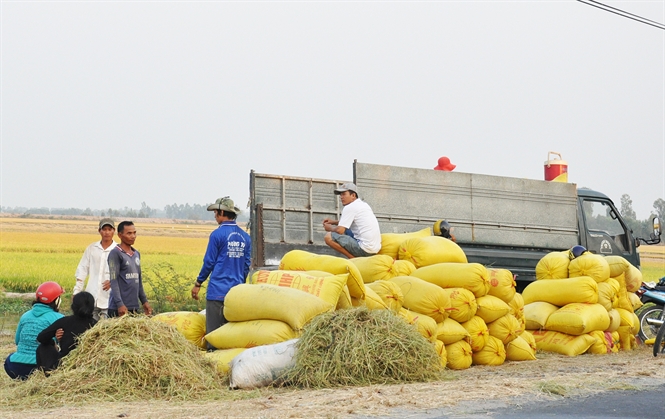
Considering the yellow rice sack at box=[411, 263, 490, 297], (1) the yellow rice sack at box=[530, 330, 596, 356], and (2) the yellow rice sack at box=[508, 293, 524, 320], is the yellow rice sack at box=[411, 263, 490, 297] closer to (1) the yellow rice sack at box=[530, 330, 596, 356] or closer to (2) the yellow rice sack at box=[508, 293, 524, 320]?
(2) the yellow rice sack at box=[508, 293, 524, 320]

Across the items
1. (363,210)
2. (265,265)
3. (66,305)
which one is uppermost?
(363,210)

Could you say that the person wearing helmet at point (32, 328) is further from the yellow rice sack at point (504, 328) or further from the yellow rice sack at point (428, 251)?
the yellow rice sack at point (504, 328)

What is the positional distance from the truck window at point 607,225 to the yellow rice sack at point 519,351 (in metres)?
4.92

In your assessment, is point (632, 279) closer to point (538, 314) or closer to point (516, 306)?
point (538, 314)

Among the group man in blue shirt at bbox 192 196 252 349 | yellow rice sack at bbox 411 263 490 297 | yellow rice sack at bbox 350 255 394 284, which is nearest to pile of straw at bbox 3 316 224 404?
man in blue shirt at bbox 192 196 252 349

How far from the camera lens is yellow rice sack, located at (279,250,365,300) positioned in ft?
24.8

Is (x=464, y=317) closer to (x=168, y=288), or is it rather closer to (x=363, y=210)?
(x=363, y=210)

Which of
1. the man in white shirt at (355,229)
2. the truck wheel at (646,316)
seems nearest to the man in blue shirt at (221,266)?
the man in white shirt at (355,229)

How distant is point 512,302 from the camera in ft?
29.7

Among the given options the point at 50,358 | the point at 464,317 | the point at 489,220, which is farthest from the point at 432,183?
the point at 50,358

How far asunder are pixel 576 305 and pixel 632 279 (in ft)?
5.00

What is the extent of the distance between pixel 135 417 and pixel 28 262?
19.1 meters

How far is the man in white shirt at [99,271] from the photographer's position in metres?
7.62

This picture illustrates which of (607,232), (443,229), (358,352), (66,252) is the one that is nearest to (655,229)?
(607,232)
